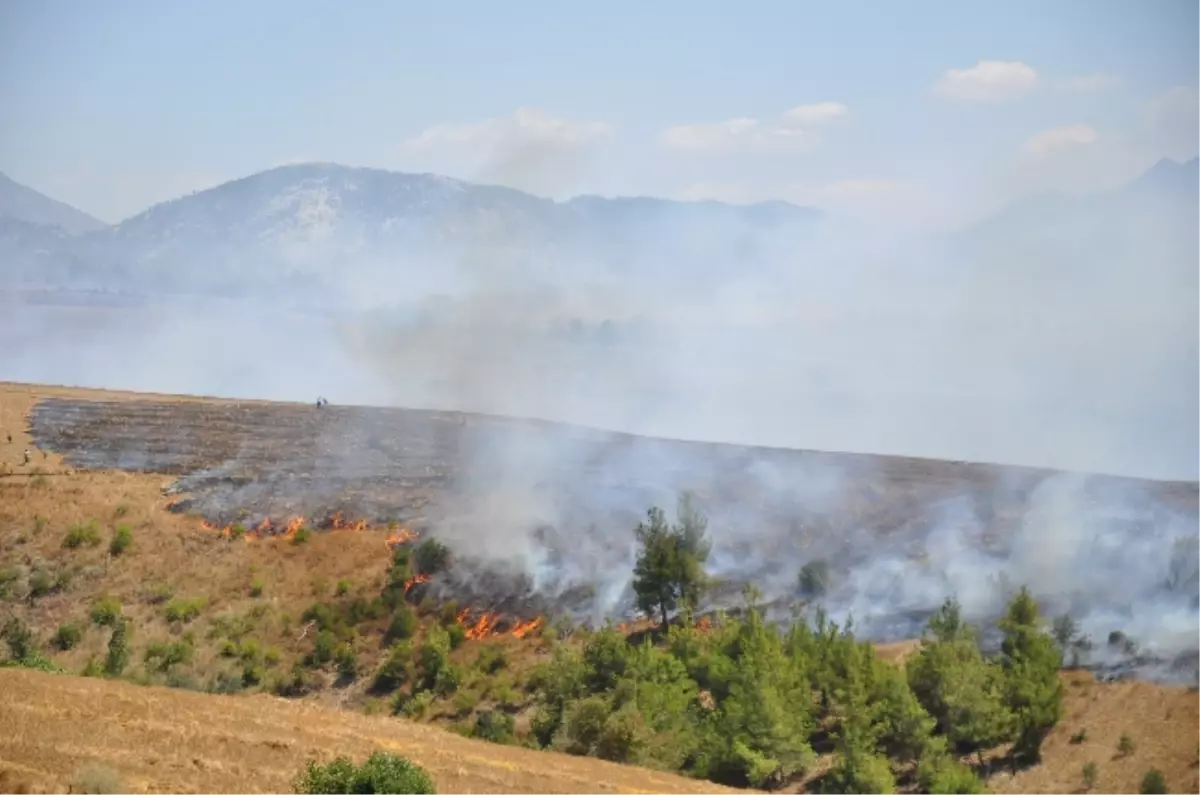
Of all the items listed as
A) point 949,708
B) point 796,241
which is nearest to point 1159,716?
point 949,708

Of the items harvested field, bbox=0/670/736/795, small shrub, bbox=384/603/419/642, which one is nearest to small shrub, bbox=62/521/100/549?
small shrub, bbox=384/603/419/642

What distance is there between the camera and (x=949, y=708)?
3238 centimetres

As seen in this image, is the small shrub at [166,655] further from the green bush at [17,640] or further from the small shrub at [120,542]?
the small shrub at [120,542]

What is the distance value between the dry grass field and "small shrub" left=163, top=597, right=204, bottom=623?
1.59ft

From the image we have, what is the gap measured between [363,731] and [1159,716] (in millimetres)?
23573

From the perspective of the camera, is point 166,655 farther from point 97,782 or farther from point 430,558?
point 97,782

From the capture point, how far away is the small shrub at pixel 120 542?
4734 cm

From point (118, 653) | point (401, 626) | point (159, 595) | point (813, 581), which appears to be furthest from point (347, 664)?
point (813, 581)

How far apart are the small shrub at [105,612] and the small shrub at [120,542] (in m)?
4.32

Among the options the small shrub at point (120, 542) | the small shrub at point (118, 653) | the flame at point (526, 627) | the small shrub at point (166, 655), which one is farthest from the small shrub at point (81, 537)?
the flame at point (526, 627)

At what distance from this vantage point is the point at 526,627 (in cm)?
4284

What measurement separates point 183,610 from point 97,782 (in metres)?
28.3

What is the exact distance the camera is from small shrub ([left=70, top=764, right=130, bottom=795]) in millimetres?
16516

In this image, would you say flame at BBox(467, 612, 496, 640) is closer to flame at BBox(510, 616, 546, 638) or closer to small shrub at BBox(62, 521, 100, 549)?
flame at BBox(510, 616, 546, 638)
